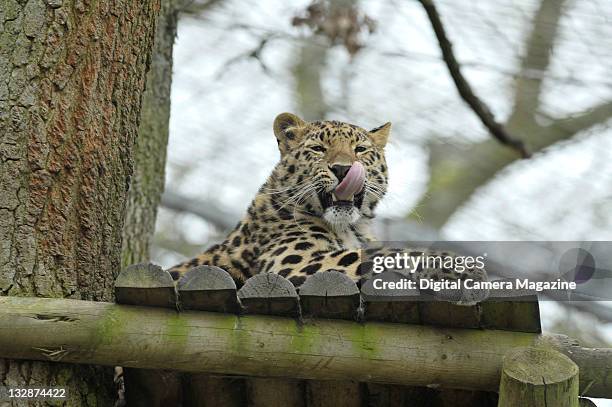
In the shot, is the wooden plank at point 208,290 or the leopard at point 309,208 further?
the leopard at point 309,208

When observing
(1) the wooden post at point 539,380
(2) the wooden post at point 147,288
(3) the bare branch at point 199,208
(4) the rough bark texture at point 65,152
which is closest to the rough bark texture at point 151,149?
(4) the rough bark texture at point 65,152

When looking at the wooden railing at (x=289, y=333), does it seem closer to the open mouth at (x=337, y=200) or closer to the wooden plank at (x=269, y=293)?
the wooden plank at (x=269, y=293)

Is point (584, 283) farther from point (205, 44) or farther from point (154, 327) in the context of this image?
point (205, 44)

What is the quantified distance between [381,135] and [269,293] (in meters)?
2.60

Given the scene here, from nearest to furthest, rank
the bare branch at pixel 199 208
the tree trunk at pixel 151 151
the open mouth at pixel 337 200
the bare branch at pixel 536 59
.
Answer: the open mouth at pixel 337 200
the tree trunk at pixel 151 151
the bare branch at pixel 536 59
the bare branch at pixel 199 208

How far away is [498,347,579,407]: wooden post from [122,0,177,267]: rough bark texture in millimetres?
3127

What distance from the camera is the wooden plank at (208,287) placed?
12.4ft

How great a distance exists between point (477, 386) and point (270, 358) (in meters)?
0.80

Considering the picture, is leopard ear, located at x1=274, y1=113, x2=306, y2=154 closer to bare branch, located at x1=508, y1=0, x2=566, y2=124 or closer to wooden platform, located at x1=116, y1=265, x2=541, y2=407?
wooden platform, located at x1=116, y1=265, x2=541, y2=407

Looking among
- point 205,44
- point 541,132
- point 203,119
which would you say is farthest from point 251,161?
point 541,132

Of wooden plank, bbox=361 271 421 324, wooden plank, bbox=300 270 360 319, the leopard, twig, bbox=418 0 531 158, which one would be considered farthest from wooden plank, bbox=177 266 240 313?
twig, bbox=418 0 531 158

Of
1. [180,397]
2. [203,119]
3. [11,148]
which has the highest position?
→ [203,119]

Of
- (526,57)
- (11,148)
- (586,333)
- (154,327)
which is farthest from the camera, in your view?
(586,333)

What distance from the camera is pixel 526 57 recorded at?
864 centimetres
